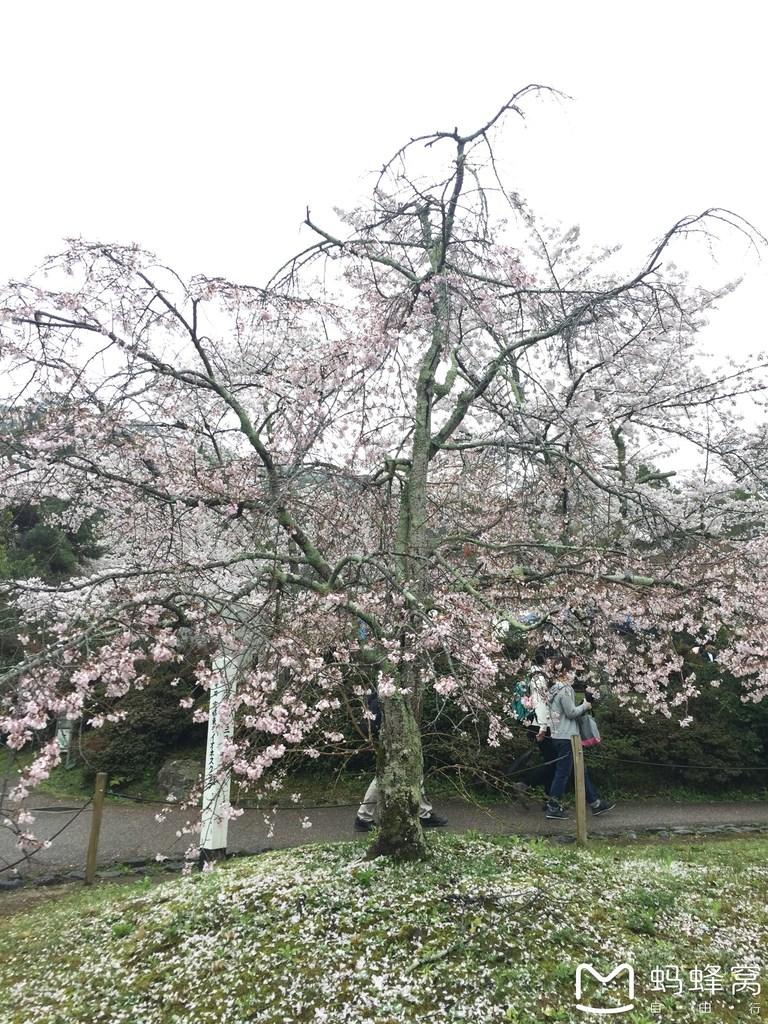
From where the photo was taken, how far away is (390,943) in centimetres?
351

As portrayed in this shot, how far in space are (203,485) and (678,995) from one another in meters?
4.22

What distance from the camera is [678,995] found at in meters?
3.15

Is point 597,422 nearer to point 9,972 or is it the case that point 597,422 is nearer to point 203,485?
point 203,485

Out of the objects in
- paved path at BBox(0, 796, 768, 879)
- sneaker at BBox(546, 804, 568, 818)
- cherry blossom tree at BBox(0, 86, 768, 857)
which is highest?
cherry blossom tree at BBox(0, 86, 768, 857)

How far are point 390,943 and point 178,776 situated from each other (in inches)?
216

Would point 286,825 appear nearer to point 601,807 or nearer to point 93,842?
point 93,842

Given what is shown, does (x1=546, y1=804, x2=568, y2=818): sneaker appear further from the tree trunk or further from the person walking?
the tree trunk

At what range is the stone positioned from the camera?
26.1ft

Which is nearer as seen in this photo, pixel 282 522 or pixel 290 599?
pixel 282 522

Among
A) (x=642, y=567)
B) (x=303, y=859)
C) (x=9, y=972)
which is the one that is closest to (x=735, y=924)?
(x=642, y=567)
